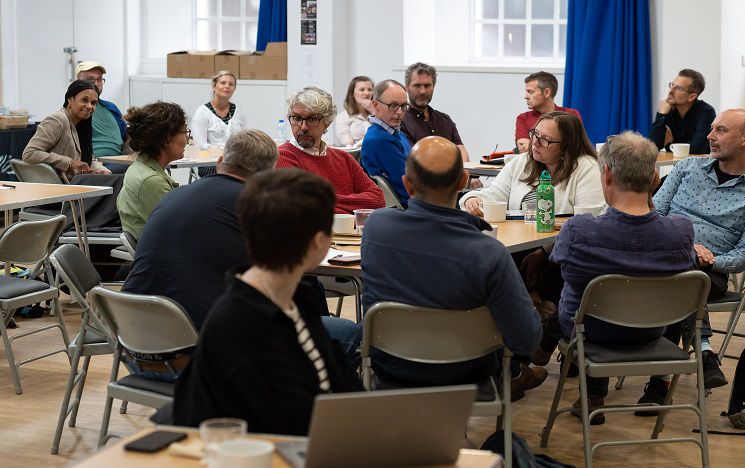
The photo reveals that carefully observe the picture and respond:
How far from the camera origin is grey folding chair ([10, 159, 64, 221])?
20.7ft

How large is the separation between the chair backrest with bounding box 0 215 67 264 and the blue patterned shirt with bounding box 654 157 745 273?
287cm

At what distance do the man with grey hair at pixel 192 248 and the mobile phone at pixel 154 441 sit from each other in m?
1.35

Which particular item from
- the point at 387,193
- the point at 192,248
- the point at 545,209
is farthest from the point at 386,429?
the point at 387,193

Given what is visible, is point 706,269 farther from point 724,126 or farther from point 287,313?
point 287,313

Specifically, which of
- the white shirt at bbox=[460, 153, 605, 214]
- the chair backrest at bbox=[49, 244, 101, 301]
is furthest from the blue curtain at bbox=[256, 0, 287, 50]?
the chair backrest at bbox=[49, 244, 101, 301]

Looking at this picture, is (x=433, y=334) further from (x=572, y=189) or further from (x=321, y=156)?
(x=321, y=156)

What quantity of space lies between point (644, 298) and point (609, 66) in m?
5.97

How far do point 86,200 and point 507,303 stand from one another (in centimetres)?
404

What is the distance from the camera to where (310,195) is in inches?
81.8

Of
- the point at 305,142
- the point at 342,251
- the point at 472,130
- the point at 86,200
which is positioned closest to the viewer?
the point at 342,251

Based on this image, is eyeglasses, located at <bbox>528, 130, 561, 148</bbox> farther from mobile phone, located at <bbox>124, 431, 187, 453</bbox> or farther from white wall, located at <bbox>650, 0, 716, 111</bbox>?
white wall, located at <bbox>650, 0, 716, 111</bbox>

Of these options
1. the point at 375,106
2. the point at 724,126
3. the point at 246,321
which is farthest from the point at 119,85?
the point at 246,321

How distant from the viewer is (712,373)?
433 cm

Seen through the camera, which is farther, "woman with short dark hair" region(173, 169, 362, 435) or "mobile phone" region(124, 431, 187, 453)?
"woman with short dark hair" region(173, 169, 362, 435)
